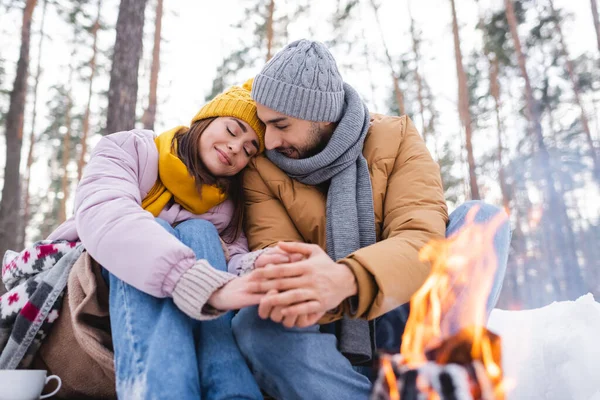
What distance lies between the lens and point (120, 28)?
4.43 metres

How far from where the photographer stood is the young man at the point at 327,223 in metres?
1.38

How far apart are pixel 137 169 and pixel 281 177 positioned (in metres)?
0.63

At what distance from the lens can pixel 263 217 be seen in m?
2.08

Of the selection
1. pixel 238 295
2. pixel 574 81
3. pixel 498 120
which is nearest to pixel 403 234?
pixel 238 295

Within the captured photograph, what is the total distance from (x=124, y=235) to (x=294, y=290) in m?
0.56

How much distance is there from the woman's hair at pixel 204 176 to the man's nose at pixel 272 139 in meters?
Answer: 0.25

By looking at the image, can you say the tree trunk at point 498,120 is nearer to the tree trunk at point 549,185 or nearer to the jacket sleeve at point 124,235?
the tree trunk at point 549,185

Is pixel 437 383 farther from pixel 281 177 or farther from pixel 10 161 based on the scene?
pixel 10 161

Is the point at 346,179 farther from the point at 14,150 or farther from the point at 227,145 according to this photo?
the point at 14,150

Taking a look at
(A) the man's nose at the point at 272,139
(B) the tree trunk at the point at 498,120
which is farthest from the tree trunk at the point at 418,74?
(A) the man's nose at the point at 272,139

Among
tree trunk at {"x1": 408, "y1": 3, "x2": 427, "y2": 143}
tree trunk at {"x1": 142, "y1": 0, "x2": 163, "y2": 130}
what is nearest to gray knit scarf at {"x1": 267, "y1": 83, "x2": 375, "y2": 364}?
tree trunk at {"x1": 142, "y1": 0, "x2": 163, "y2": 130}

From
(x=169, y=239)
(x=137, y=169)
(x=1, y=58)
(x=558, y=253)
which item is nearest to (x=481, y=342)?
(x=169, y=239)

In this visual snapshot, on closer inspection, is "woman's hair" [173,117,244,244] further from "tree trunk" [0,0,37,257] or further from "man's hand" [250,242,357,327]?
"tree trunk" [0,0,37,257]

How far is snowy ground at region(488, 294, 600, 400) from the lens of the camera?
5.70 feet
